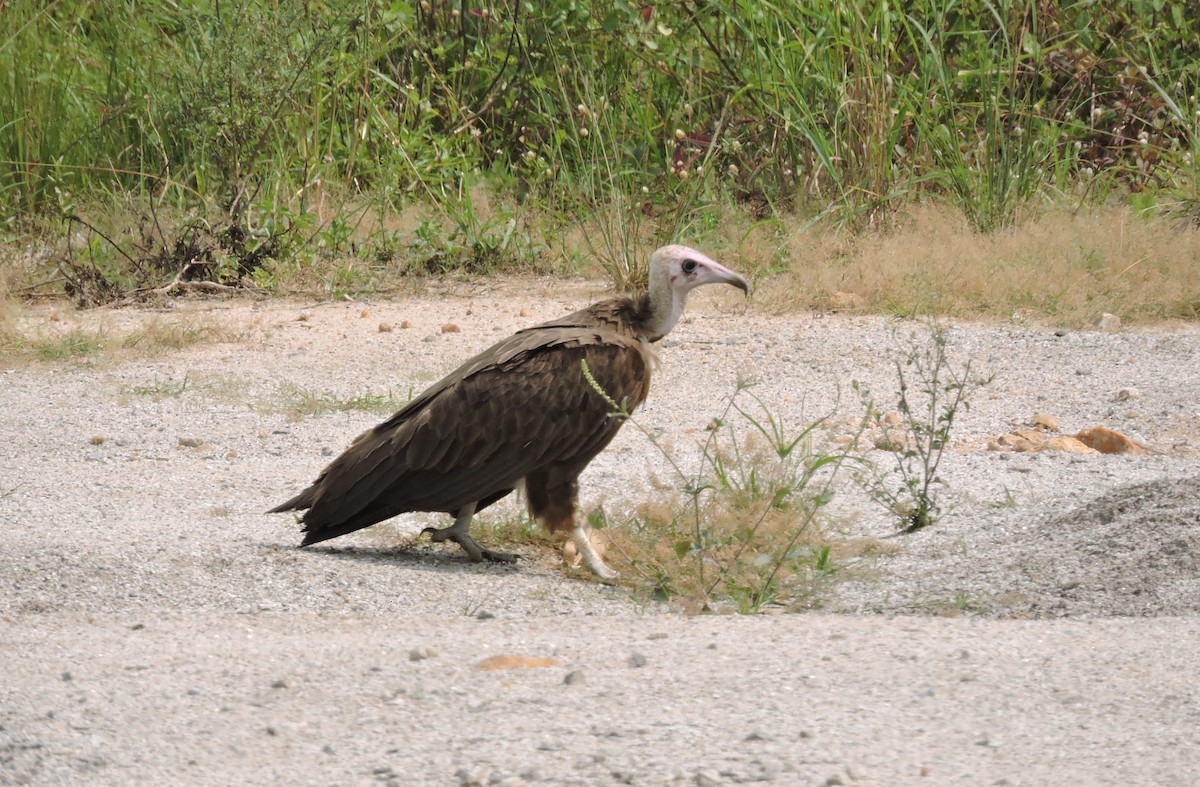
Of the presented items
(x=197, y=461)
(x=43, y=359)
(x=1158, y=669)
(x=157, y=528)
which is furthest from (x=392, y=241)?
(x=1158, y=669)

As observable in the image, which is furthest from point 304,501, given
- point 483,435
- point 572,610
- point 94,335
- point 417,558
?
point 94,335

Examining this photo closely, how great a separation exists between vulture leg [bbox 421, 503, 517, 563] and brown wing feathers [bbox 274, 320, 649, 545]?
0.40ft

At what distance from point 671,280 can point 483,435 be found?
0.98 meters

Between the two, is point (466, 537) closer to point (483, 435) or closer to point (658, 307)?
point (483, 435)

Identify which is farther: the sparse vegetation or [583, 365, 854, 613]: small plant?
the sparse vegetation

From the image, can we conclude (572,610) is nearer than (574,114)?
Yes

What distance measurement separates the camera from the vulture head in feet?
17.9

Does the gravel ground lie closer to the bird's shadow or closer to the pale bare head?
the bird's shadow

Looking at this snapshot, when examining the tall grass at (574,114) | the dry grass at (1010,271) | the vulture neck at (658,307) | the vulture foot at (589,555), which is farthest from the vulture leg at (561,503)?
the tall grass at (574,114)

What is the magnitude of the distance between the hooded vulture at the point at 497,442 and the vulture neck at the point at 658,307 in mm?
226

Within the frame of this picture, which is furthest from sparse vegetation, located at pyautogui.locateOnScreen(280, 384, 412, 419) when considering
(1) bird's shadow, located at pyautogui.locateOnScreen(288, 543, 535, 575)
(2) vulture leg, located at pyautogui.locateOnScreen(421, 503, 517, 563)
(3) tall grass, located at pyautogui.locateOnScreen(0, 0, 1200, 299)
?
(3) tall grass, located at pyautogui.locateOnScreen(0, 0, 1200, 299)

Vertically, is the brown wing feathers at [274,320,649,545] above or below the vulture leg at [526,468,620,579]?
above

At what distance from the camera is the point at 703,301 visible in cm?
886

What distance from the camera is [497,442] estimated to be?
5012 mm
